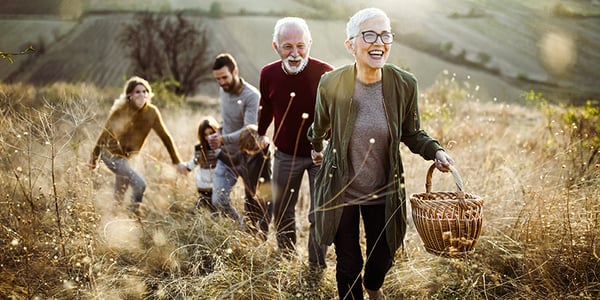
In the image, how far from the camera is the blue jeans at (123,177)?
532cm

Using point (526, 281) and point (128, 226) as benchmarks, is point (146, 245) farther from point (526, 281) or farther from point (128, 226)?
point (526, 281)

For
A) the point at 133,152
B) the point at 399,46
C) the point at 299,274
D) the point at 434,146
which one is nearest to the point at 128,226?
the point at 133,152

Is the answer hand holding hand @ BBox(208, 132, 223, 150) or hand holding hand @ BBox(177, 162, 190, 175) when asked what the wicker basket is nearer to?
hand holding hand @ BBox(208, 132, 223, 150)

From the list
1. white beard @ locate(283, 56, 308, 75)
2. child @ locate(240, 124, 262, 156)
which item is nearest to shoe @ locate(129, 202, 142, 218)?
child @ locate(240, 124, 262, 156)

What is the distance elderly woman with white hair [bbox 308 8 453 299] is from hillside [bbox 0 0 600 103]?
16.7m

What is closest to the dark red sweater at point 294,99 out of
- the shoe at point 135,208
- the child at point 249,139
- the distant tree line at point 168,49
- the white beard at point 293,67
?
the white beard at point 293,67

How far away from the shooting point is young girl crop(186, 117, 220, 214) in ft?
16.9

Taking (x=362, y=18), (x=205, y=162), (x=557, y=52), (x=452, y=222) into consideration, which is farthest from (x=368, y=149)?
(x=557, y=52)

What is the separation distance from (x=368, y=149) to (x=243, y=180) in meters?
2.26

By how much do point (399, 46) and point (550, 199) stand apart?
19.7m

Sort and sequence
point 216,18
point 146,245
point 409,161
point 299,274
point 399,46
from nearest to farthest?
point 299,274, point 146,245, point 409,161, point 399,46, point 216,18

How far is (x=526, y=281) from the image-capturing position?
360cm

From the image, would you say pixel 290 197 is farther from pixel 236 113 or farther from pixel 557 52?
pixel 557 52

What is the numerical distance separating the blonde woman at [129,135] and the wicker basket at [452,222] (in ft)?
10.2
